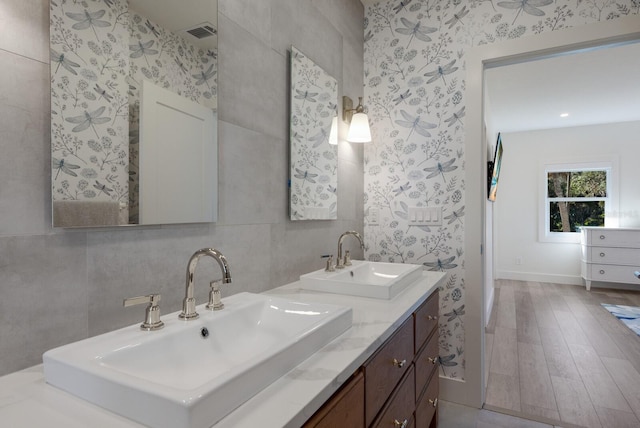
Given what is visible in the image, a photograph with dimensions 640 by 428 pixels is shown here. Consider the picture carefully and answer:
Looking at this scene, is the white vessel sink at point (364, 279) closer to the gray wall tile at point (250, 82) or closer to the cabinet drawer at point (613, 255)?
the gray wall tile at point (250, 82)

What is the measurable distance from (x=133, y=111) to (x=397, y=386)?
1204mm

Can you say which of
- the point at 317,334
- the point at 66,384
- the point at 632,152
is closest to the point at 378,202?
the point at 317,334

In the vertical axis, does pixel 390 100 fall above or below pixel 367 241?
above

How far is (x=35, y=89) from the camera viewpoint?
777 mm

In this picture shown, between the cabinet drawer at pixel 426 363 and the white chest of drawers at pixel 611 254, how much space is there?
15.5 ft

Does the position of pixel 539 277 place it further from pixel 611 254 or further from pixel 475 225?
pixel 475 225

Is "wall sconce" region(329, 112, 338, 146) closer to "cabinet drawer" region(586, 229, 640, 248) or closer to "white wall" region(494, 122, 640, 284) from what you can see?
"white wall" region(494, 122, 640, 284)

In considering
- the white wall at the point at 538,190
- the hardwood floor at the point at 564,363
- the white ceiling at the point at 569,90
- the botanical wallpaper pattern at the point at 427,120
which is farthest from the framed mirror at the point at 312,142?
the white wall at the point at 538,190

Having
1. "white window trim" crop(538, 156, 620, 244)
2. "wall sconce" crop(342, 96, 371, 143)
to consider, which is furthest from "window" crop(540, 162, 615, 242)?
"wall sconce" crop(342, 96, 371, 143)

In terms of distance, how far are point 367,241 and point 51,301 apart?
1952 mm

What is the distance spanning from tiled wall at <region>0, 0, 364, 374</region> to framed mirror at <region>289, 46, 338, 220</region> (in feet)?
0.20

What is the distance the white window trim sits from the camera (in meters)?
5.33

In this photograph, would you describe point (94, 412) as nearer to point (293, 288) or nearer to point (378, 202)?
point (293, 288)

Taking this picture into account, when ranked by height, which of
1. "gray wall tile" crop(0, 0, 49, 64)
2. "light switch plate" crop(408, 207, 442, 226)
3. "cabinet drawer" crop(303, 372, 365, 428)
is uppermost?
"gray wall tile" crop(0, 0, 49, 64)
